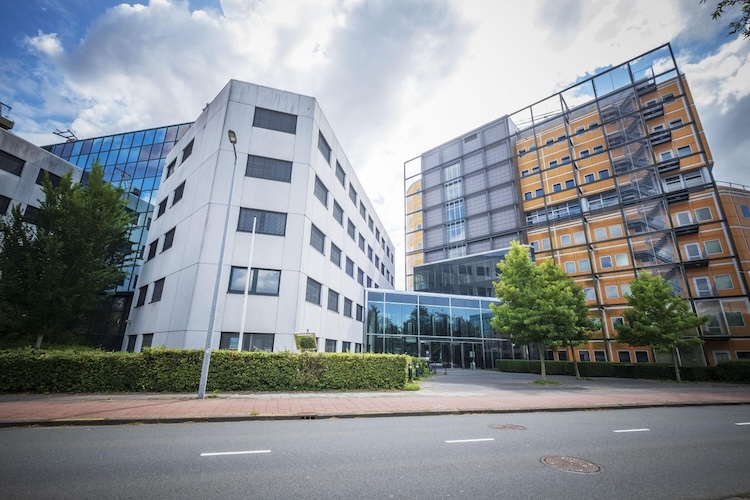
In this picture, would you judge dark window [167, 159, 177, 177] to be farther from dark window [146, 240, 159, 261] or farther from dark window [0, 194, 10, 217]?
dark window [0, 194, 10, 217]

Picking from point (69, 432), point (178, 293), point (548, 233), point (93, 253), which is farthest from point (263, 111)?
point (548, 233)

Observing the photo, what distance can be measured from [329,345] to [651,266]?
35.9 meters

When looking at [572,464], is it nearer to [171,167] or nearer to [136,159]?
[171,167]

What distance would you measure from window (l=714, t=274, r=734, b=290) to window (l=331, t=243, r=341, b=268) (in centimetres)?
3675

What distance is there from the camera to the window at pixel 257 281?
1880 cm

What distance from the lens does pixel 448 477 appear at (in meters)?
4.80

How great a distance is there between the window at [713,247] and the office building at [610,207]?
0.13m

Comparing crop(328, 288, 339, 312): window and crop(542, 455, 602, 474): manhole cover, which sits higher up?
crop(328, 288, 339, 312): window

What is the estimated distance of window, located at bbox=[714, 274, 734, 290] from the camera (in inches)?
1239

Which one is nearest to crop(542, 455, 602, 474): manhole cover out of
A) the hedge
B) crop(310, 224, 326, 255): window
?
crop(310, 224, 326, 255): window

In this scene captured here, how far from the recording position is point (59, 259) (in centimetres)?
2092

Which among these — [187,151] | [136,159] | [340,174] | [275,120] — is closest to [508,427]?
[275,120]

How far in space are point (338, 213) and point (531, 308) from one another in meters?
16.7

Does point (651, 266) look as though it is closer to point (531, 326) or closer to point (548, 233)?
point (548, 233)
